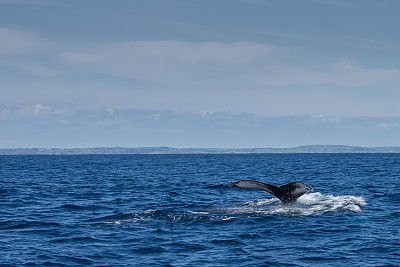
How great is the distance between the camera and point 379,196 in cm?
2902

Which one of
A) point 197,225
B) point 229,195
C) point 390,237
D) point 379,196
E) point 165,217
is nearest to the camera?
point 390,237

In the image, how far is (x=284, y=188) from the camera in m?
21.6

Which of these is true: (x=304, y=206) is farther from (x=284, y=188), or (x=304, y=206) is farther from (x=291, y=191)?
(x=284, y=188)

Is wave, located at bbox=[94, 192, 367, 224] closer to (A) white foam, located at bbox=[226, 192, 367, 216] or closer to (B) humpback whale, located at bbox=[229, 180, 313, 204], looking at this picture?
(A) white foam, located at bbox=[226, 192, 367, 216]

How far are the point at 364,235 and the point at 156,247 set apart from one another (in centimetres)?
784

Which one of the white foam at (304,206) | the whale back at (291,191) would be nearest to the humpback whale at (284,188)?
the whale back at (291,191)

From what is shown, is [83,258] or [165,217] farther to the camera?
[165,217]

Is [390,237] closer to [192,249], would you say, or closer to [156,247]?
[192,249]

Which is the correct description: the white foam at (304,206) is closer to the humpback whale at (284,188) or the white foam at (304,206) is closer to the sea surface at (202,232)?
the sea surface at (202,232)

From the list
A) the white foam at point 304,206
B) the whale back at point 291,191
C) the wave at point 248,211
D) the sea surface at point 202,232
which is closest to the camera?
the sea surface at point 202,232

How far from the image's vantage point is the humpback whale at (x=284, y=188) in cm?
1978

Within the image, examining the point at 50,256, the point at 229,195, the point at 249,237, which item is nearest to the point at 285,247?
the point at 249,237

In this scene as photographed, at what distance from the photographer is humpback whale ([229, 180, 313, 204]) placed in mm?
19781

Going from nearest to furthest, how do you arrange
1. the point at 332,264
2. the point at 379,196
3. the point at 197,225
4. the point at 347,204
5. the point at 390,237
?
the point at 332,264 < the point at 390,237 < the point at 197,225 < the point at 347,204 < the point at 379,196
